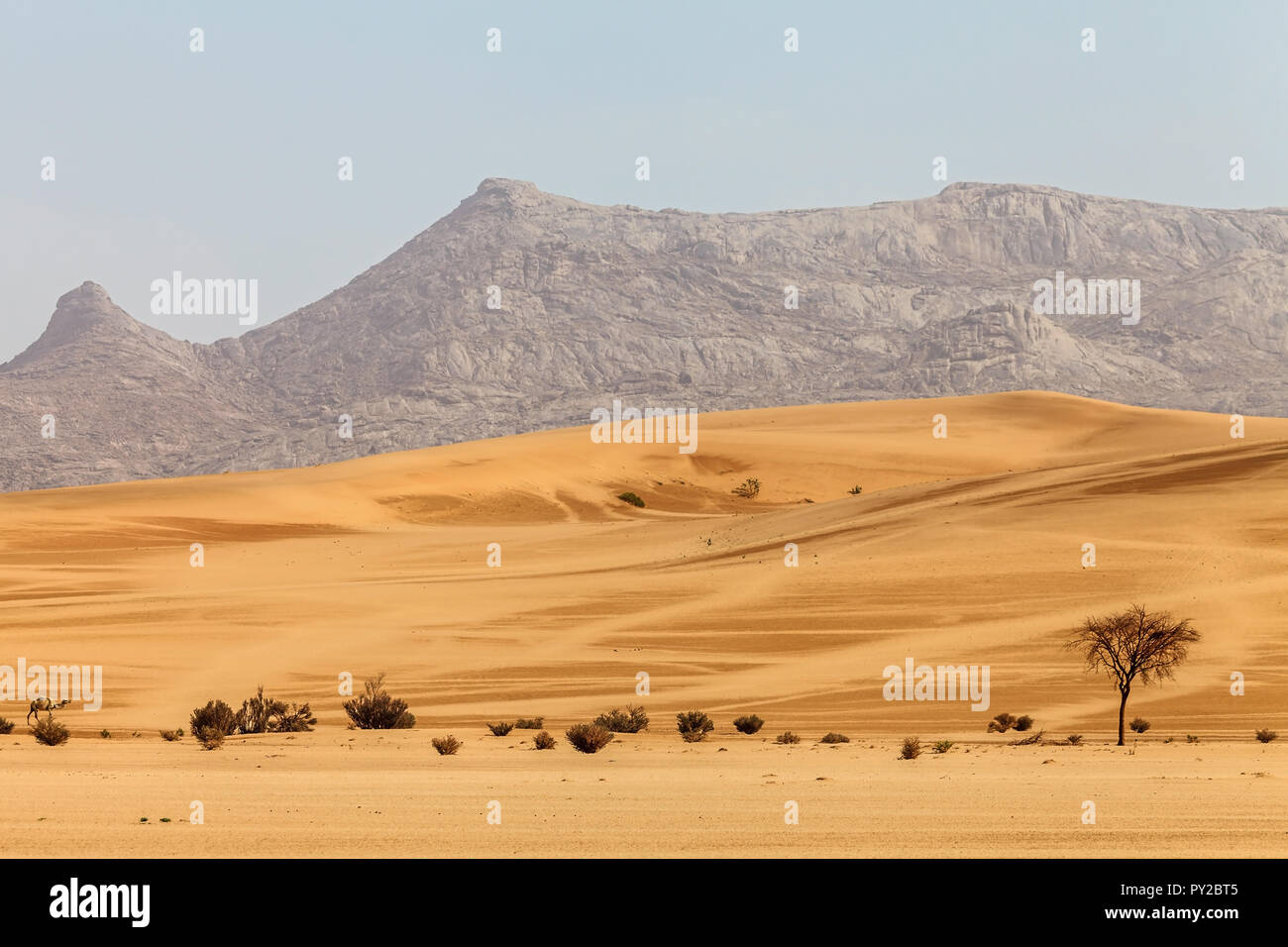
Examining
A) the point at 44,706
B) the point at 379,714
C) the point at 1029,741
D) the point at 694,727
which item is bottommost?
the point at 1029,741

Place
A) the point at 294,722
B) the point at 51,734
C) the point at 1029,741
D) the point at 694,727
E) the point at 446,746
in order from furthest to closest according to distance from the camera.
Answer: the point at 294,722 < the point at 694,727 < the point at 1029,741 < the point at 51,734 < the point at 446,746

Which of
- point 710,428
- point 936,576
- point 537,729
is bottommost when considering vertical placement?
point 537,729

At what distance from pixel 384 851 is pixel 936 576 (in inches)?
964

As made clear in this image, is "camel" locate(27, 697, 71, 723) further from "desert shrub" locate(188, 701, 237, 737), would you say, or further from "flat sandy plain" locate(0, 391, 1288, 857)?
"desert shrub" locate(188, 701, 237, 737)

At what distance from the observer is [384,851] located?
9758mm

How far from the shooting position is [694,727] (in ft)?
63.4

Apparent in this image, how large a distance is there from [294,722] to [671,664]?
866 cm

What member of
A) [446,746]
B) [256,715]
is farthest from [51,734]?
[446,746]

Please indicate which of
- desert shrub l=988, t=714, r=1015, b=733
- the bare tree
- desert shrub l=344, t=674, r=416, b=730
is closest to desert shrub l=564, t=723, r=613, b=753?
desert shrub l=344, t=674, r=416, b=730

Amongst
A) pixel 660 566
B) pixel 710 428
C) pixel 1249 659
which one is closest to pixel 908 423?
pixel 710 428

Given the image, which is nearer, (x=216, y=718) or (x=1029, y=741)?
(x=1029, y=741)

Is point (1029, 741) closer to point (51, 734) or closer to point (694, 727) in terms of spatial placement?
point (694, 727)

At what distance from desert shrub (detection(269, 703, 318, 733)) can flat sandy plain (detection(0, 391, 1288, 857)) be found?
2.16 ft
